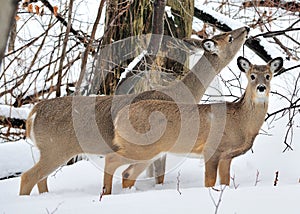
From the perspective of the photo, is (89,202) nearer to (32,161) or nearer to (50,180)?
(50,180)

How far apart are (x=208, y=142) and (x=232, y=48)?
6.05ft

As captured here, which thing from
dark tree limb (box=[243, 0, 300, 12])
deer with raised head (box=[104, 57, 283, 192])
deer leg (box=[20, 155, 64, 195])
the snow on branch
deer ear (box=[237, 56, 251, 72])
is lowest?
deer leg (box=[20, 155, 64, 195])

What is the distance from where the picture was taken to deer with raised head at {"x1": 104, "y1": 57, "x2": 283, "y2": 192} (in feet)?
20.2

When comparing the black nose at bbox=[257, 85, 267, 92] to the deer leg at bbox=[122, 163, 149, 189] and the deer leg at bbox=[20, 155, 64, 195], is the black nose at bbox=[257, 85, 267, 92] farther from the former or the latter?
the deer leg at bbox=[20, 155, 64, 195]

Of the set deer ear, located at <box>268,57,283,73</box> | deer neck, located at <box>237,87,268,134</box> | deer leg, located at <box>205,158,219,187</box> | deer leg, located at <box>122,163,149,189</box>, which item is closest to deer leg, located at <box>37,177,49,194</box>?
deer leg, located at <box>122,163,149,189</box>

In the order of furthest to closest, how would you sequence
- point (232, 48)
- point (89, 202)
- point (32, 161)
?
point (32, 161)
point (232, 48)
point (89, 202)

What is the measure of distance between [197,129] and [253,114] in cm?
58

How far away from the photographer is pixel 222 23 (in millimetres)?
8938

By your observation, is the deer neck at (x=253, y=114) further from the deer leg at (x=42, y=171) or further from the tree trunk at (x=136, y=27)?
the tree trunk at (x=136, y=27)

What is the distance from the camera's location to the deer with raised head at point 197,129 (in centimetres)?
615

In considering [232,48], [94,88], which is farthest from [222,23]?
[94,88]

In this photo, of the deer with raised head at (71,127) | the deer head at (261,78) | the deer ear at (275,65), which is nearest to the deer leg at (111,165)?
the deer with raised head at (71,127)

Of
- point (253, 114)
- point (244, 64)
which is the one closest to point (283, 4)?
point (244, 64)

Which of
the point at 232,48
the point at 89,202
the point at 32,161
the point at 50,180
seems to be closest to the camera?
the point at 89,202
